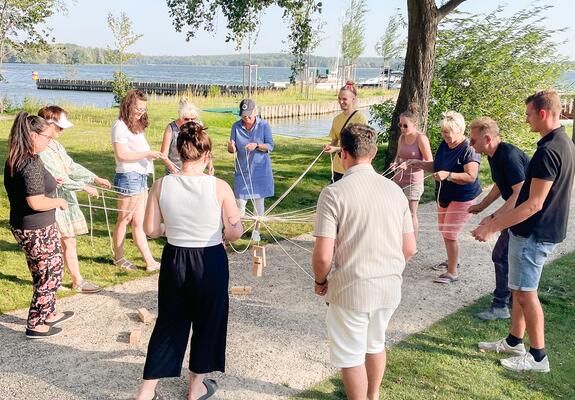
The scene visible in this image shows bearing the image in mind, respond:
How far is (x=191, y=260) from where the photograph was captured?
3.32 m

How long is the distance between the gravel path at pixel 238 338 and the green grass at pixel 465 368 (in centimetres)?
19

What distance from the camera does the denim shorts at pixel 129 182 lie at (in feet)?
18.7

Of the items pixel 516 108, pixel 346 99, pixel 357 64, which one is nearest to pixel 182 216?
pixel 346 99

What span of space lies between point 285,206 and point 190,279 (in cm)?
582

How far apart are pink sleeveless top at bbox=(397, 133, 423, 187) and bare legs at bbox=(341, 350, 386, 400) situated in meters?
3.37

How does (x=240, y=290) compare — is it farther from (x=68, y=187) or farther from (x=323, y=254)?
(x=323, y=254)

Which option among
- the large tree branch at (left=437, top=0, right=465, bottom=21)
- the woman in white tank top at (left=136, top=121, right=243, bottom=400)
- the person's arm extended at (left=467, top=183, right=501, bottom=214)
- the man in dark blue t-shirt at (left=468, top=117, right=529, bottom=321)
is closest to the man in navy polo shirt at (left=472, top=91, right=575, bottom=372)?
the man in dark blue t-shirt at (left=468, top=117, right=529, bottom=321)

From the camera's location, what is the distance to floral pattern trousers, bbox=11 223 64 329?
4320 millimetres

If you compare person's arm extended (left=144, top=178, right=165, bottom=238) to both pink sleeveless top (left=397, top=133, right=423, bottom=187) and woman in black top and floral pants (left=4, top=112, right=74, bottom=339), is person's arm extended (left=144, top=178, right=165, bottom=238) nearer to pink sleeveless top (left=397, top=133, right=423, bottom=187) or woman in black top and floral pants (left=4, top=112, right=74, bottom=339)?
woman in black top and floral pants (left=4, top=112, right=74, bottom=339)

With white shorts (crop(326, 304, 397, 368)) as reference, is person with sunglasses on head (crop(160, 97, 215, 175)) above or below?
above

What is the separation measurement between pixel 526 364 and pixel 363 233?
2212 mm

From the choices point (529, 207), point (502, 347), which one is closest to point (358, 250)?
point (529, 207)

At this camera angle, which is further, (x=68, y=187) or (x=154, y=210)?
(x=68, y=187)

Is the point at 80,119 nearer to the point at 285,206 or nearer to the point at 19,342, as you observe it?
the point at 285,206
